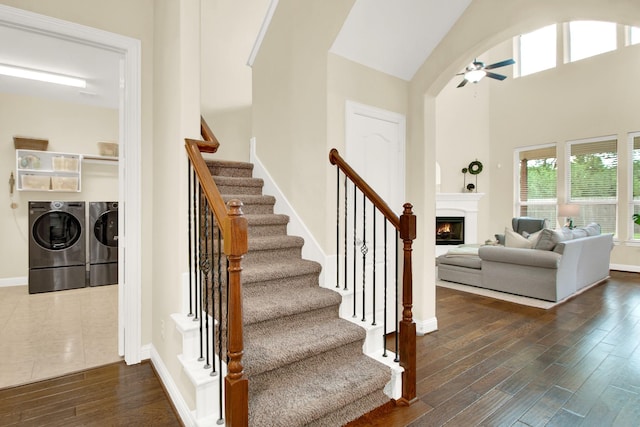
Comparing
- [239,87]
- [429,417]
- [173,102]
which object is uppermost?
[239,87]

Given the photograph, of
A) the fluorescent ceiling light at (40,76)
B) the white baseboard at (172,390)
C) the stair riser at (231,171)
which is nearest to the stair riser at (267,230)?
the stair riser at (231,171)

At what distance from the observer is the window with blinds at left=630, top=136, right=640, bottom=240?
6.28 m

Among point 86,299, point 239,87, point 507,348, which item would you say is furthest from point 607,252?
point 86,299

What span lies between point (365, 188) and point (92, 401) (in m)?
2.29

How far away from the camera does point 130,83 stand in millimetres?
2680

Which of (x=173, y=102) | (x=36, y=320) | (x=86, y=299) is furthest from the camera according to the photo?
(x=86, y=299)

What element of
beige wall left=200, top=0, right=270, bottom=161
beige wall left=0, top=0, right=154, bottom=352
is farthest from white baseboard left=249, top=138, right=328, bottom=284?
beige wall left=0, top=0, right=154, bottom=352

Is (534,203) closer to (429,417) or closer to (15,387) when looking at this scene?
(429,417)

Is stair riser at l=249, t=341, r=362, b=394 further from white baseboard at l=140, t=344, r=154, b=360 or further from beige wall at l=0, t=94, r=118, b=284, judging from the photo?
beige wall at l=0, t=94, r=118, b=284

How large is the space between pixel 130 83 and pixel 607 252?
710 centimetres

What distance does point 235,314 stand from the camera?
4.61 ft

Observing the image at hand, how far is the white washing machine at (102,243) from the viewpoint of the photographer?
5.21 meters

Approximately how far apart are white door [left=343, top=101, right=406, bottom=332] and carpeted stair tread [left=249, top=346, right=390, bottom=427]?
0.62 meters

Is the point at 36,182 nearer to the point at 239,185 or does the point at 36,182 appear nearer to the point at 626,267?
the point at 239,185
